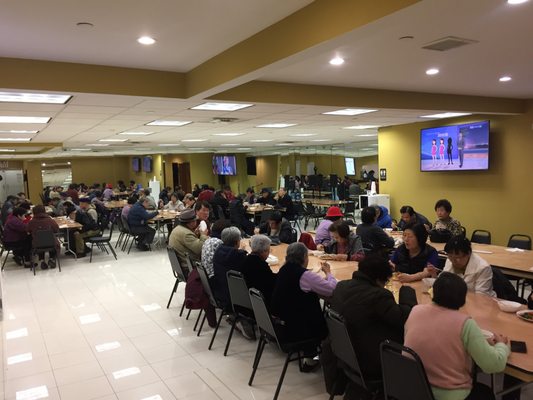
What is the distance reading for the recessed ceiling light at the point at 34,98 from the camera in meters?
4.48

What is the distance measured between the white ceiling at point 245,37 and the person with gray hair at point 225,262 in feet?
5.43

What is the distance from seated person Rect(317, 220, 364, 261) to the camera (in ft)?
14.3

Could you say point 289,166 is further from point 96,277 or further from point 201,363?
point 201,363

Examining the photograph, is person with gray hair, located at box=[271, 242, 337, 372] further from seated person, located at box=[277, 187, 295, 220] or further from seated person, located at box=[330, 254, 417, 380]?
seated person, located at box=[277, 187, 295, 220]

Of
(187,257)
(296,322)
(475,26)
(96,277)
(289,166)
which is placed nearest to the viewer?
(296,322)

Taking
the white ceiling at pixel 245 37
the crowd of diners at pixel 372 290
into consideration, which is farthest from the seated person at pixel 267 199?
the crowd of diners at pixel 372 290

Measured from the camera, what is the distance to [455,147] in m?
8.32

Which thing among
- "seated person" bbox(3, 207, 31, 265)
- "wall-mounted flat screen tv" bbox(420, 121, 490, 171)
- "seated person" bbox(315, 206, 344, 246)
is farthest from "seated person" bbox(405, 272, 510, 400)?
"seated person" bbox(3, 207, 31, 265)

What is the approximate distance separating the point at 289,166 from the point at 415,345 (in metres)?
14.4

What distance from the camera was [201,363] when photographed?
3793 mm

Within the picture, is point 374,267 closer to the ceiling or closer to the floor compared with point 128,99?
closer to the floor

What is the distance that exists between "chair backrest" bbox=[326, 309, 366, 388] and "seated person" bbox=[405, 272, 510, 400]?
0.41m

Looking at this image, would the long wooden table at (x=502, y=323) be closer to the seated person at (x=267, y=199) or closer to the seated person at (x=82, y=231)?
the seated person at (x=82, y=231)

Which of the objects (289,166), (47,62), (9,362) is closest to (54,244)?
(9,362)
